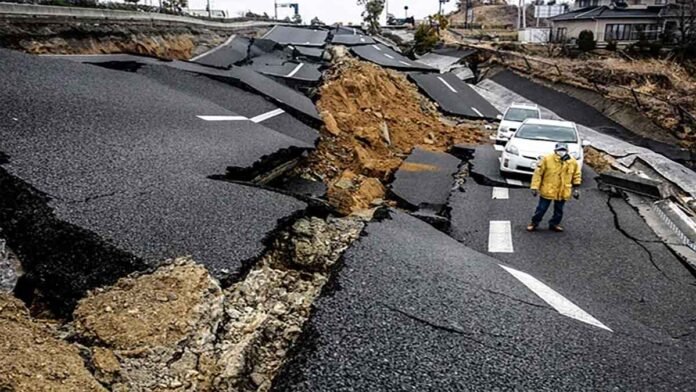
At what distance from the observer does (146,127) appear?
7.57 metres

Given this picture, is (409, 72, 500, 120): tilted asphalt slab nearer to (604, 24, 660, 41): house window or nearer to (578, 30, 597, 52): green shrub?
(578, 30, 597, 52): green shrub

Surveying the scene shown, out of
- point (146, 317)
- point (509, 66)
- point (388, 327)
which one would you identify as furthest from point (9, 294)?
point (509, 66)

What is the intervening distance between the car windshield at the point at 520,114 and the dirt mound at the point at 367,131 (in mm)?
1166

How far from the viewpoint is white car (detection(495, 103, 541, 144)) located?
1480 cm

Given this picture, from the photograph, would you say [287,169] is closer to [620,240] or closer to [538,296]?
[538,296]

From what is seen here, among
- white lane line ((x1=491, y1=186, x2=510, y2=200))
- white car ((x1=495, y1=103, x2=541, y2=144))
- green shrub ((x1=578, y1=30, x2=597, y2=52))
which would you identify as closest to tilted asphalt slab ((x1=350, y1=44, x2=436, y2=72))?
white car ((x1=495, y1=103, x2=541, y2=144))

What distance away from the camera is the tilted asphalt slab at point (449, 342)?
11.4ft

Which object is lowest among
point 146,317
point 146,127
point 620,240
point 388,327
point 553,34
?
point 620,240

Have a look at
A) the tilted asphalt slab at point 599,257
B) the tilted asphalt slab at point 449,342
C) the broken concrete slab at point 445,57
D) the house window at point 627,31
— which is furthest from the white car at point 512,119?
the house window at point 627,31

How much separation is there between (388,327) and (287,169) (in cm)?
497

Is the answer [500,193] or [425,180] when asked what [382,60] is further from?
[500,193]

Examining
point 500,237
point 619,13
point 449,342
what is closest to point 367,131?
point 500,237

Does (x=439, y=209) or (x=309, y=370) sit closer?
(x=309, y=370)

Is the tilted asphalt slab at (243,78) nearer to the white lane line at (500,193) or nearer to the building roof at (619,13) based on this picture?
the white lane line at (500,193)
